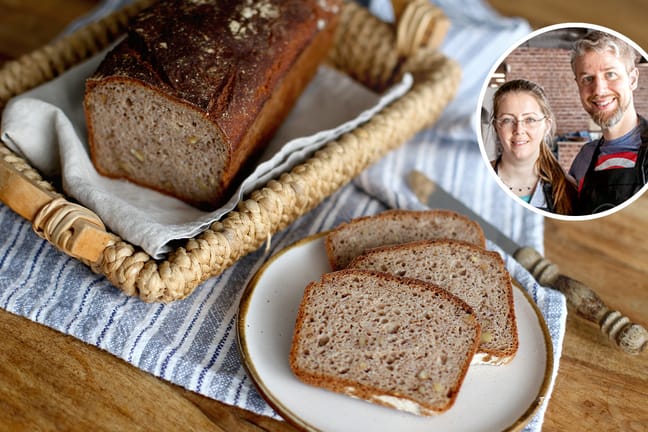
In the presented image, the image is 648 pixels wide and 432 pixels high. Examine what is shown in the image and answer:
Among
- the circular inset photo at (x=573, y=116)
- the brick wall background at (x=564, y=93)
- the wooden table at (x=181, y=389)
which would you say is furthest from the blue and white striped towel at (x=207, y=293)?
the brick wall background at (x=564, y=93)

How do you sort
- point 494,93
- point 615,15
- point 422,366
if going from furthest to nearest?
point 615,15 → point 494,93 → point 422,366

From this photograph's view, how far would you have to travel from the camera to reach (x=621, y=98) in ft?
6.14

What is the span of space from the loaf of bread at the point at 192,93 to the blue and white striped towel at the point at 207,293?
0.33 metres

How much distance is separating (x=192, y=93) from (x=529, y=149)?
3.16ft

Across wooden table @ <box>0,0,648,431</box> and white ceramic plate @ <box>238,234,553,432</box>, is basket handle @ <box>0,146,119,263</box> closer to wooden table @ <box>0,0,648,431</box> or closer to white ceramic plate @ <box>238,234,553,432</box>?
wooden table @ <box>0,0,648,431</box>

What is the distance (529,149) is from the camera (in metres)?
1.92

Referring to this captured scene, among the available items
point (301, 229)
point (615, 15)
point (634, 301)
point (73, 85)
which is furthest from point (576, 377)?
point (615, 15)

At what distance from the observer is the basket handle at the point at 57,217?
1.74 metres

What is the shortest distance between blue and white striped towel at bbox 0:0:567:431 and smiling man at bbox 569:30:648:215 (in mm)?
348

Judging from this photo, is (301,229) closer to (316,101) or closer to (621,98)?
(316,101)

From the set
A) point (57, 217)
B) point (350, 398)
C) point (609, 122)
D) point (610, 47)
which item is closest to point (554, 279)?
point (609, 122)

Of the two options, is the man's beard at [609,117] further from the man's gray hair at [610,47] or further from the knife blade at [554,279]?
the knife blade at [554,279]

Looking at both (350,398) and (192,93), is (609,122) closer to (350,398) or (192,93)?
(350,398)

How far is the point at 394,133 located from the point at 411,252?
0.60 m
